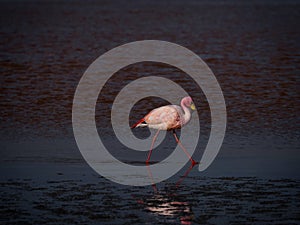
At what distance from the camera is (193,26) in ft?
121

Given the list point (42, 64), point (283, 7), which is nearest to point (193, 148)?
point (42, 64)

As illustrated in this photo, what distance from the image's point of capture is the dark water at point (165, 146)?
827 cm

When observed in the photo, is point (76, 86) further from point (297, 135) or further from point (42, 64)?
point (297, 135)

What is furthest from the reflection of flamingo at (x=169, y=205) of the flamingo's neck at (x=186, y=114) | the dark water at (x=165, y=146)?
the flamingo's neck at (x=186, y=114)

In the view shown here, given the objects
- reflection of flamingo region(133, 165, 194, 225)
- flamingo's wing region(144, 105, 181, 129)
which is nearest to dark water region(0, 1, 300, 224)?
reflection of flamingo region(133, 165, 194, 225)

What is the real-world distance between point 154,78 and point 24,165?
8.89 meters

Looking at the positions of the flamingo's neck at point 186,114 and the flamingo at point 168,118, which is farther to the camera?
the flamingo's neck at point 186,114

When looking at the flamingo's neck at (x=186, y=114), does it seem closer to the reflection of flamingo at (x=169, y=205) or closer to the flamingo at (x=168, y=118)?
the flamingo at (x=168, y=118)

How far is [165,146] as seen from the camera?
11.9 meters

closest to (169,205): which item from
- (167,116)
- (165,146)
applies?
(167,116)

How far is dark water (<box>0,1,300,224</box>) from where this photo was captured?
27.1 ft

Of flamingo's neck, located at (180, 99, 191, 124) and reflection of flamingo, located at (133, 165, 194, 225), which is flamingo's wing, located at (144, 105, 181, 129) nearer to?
flamingo's neck, located at (180, 99, 191, 124)

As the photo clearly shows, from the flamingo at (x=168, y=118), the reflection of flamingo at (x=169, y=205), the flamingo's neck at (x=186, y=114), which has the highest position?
the flamingo's neck at (x=186, y=114)

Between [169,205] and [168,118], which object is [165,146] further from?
[169,205]
